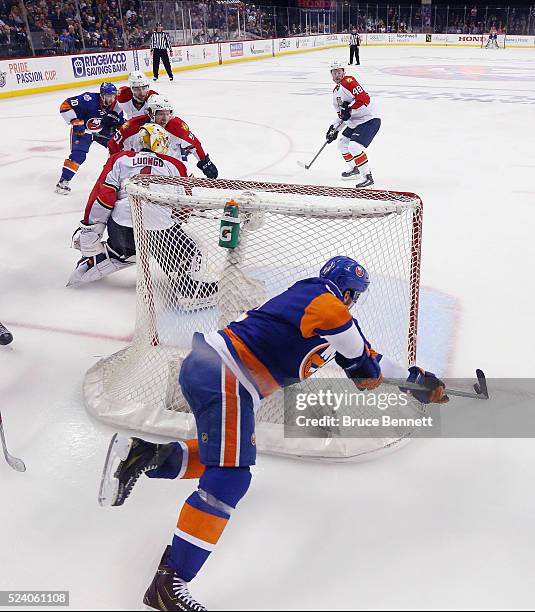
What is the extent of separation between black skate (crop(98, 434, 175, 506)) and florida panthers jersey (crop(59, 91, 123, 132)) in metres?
4.01

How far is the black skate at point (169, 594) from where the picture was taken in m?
1.41

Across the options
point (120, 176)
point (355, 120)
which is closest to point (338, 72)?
point (355, 120)

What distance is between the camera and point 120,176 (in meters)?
3.05

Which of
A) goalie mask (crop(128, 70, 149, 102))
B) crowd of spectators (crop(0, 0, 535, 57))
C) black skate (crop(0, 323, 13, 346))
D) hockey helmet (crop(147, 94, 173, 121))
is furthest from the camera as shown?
crowd of spectators (crop(0, 0, 535, 57))

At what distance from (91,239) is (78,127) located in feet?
7.33

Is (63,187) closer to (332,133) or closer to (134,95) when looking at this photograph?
(134,95)

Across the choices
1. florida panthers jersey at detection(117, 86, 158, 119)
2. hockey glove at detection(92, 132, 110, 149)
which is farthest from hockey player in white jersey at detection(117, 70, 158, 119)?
hockey glove at detection(92, 132, 110, 149)

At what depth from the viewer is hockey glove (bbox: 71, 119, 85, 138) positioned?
4.99m

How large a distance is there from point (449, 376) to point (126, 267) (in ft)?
6.25

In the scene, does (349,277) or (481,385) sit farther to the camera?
(481,385)

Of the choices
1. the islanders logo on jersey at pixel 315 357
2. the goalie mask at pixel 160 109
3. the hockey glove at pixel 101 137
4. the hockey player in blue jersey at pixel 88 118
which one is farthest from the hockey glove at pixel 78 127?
the islanders logo on jersey at pixel 315 357

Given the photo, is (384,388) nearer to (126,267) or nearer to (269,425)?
(269,425)

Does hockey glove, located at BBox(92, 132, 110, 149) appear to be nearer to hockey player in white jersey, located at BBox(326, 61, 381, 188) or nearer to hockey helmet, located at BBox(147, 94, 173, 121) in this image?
hockey helmet, located at BBox(147, 94, 173, 121)

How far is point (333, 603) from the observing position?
1.50 meters
